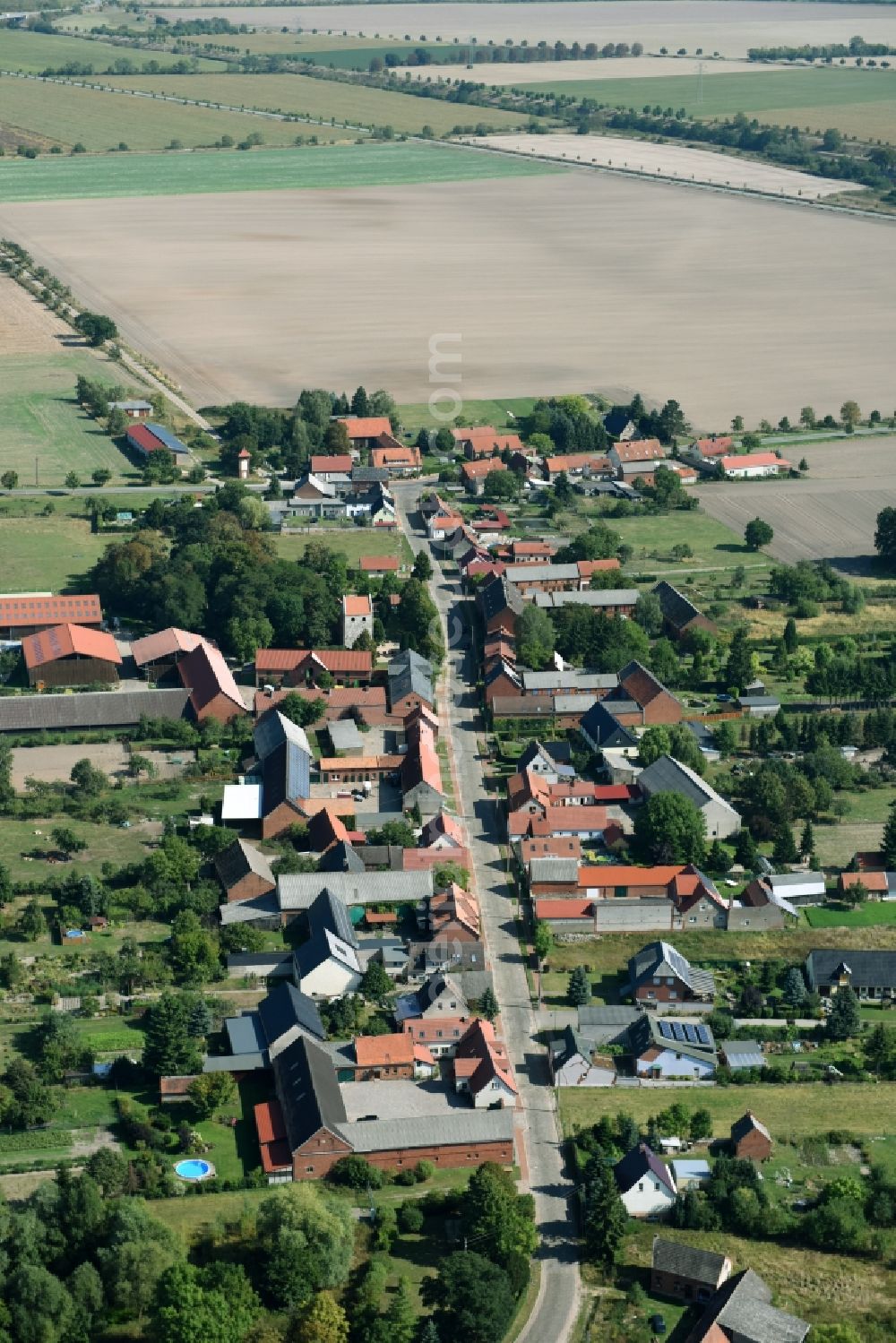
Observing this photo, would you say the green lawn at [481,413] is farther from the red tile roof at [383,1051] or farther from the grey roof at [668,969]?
the red tile roof at [383,1051]

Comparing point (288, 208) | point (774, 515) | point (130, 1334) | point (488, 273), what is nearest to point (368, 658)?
point (774, 515)

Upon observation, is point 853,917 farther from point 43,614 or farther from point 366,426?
point 366,426

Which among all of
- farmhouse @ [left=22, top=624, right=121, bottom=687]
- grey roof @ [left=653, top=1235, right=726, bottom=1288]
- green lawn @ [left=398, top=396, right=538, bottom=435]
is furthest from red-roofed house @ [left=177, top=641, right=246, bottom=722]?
green lawn @ [left=398, top=396, right=538, bottom=435]

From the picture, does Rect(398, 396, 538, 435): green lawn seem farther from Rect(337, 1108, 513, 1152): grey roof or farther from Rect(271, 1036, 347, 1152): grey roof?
Rect(337, 1108, 513, 1152): grey roof

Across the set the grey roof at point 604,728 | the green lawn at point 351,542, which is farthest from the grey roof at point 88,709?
the green lawn at point 351,542

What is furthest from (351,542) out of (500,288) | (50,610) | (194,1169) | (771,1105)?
(500,288)

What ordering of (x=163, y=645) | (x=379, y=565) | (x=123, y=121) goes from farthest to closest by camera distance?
(x=123, y=121) → (x=379, y=565) → (x=163, y=645)

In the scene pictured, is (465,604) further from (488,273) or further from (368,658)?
(488,273)
